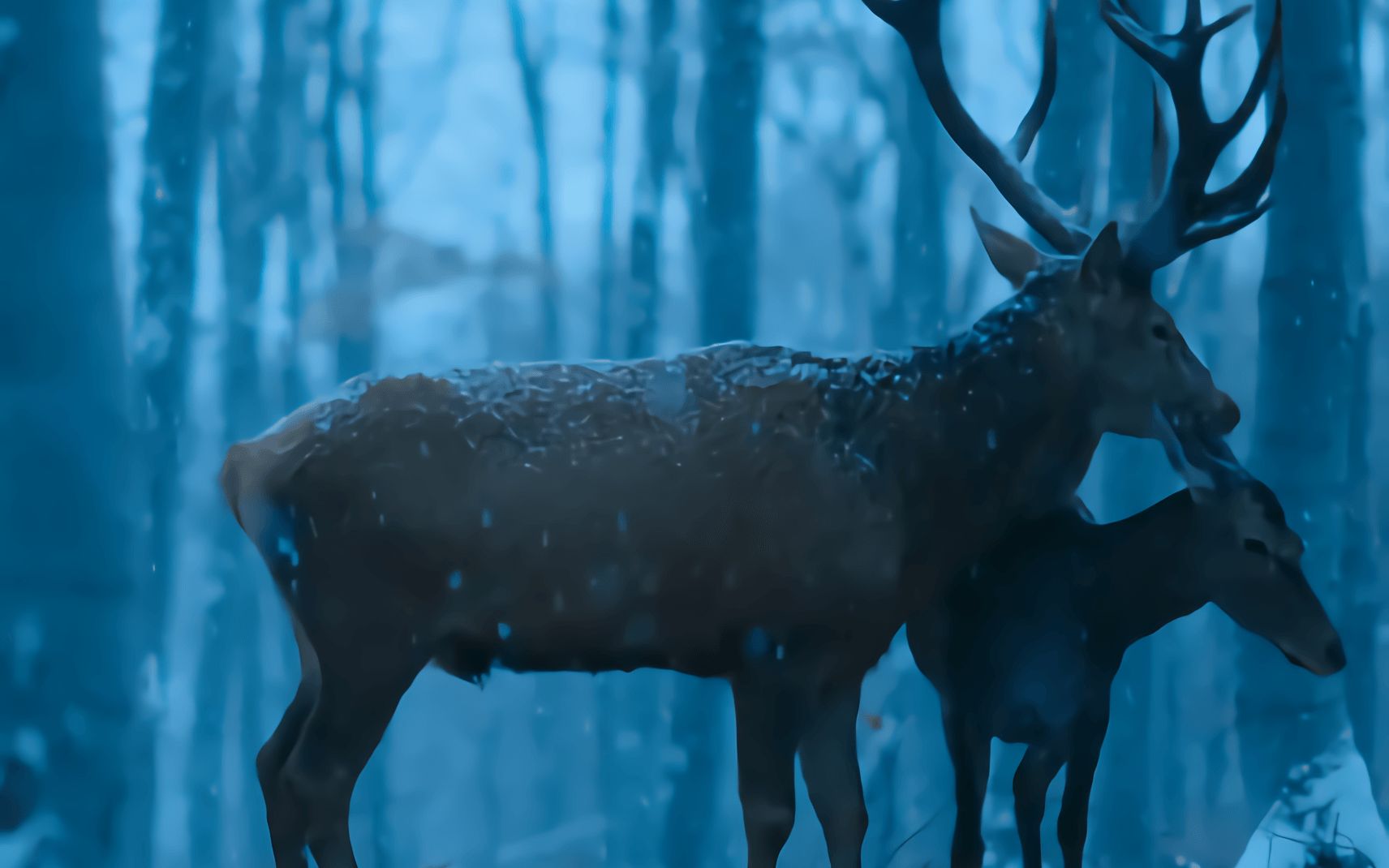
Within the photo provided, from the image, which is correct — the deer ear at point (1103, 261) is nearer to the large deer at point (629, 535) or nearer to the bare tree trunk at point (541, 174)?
the large deer at point (629, 535)

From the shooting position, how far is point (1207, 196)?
3.47 feet

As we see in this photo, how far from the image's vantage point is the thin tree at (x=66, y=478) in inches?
48.3

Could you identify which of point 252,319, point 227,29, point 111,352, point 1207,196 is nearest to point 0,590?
point 111,352

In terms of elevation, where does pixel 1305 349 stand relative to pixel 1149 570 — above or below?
above

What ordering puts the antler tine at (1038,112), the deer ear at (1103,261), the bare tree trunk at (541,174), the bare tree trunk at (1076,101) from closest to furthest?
1. the deer ear at (1103,261)
2. the antler tine at (1038,112)
3. the bare tree trunk at (541,174)
4. the bare tree trunk at (1076,101)

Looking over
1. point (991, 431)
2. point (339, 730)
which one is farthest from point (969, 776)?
point (339, 730)

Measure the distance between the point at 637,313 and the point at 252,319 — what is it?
1.54 ft

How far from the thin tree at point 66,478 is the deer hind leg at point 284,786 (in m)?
0.41

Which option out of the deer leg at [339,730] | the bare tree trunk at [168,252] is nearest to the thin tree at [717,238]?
the deer leg at [339,730]

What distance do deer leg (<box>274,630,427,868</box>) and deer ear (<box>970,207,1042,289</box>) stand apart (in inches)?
28.9

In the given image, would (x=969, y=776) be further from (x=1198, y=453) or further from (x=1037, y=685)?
(x=1198, y=453)

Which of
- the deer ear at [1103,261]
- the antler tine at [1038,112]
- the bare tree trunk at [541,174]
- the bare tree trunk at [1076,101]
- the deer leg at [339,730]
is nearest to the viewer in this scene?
the deer leg at [339,730]

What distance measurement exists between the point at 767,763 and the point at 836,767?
2.5 inches

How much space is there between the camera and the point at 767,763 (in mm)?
941
